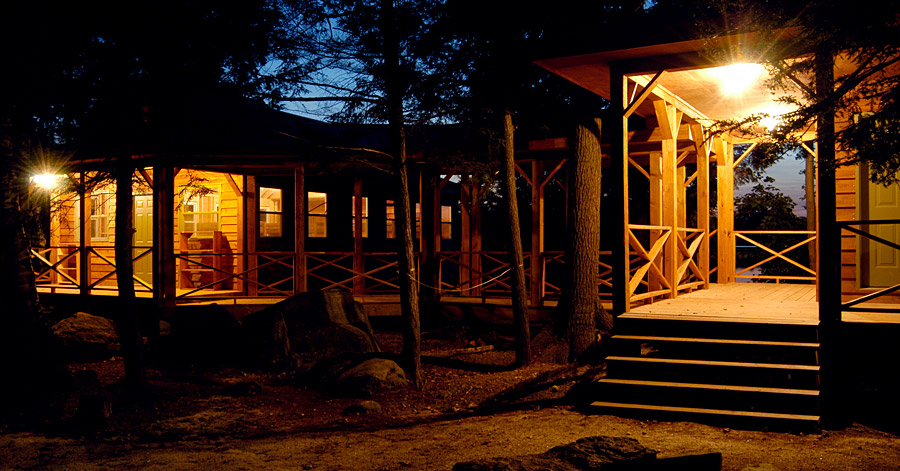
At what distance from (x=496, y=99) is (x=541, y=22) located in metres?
2.34

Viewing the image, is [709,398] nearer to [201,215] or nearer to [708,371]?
[708,371]

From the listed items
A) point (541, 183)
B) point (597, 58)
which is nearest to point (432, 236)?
point (541, 183)

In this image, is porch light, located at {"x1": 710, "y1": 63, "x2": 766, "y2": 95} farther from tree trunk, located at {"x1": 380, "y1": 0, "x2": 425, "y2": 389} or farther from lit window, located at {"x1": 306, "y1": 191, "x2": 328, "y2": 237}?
lit window, located at {"x1": 306, "y1": 191, "x2": 328, "y2": 237}

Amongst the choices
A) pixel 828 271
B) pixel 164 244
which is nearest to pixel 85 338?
pixel 164 244

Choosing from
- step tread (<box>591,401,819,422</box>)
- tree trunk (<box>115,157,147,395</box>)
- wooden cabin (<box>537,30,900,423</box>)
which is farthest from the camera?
tree trunk (<box>115,157,147,395</box>)

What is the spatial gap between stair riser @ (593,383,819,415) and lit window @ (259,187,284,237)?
10.6 meters

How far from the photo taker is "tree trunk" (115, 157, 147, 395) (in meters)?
8.21

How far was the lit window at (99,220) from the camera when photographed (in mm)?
16953

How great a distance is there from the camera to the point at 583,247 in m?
10.7

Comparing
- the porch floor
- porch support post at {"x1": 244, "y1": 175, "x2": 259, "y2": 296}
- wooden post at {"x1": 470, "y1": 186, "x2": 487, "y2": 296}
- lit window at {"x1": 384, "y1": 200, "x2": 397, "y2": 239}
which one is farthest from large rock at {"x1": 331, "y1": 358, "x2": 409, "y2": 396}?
lit window at {"x1": 384, "y1": 200, "x2": 397, "y2": 239}

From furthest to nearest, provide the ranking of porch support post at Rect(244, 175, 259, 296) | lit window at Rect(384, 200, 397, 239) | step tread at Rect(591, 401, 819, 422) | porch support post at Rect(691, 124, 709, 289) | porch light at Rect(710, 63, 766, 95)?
lit window at Rect(384, 200, 397, 239)
porch support post at Rect(244, 175, 259, 296)
porch support post at Rect(691, 124, 709, 289)
porch light at Rect(710, 63, 766, 95)
step tread at Rect(591, 401, 819, 422)

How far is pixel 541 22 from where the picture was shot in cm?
1309

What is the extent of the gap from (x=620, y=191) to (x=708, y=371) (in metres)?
2.17

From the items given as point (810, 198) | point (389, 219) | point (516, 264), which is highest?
point (810, 198)
